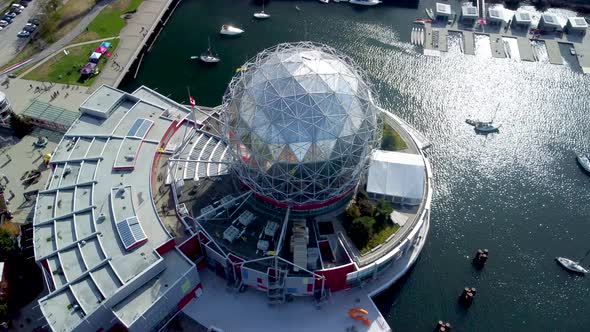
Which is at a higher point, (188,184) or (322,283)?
(188,184)

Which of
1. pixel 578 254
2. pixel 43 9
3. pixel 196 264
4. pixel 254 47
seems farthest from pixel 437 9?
pixel 43 9

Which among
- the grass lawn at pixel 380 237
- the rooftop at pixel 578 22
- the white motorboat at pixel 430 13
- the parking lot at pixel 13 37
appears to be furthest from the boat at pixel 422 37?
the parking lot at pixel 13 37

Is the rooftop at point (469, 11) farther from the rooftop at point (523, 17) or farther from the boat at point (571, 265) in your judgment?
the boat at point (571, 265)

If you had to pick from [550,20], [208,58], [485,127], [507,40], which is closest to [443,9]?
[507,40]

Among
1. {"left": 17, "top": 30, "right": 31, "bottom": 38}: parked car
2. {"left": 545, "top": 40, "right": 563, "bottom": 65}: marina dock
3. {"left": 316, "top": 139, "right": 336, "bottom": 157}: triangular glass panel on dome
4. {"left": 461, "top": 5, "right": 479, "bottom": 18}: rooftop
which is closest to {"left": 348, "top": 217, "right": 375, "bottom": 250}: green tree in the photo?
{"left": 316, "top": 139, "right": 336, "bottom": 157}: triangular glass panel on dome

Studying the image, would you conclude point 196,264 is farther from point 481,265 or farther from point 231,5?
point 231,5

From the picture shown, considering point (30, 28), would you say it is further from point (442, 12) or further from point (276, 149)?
point (442, 12)
